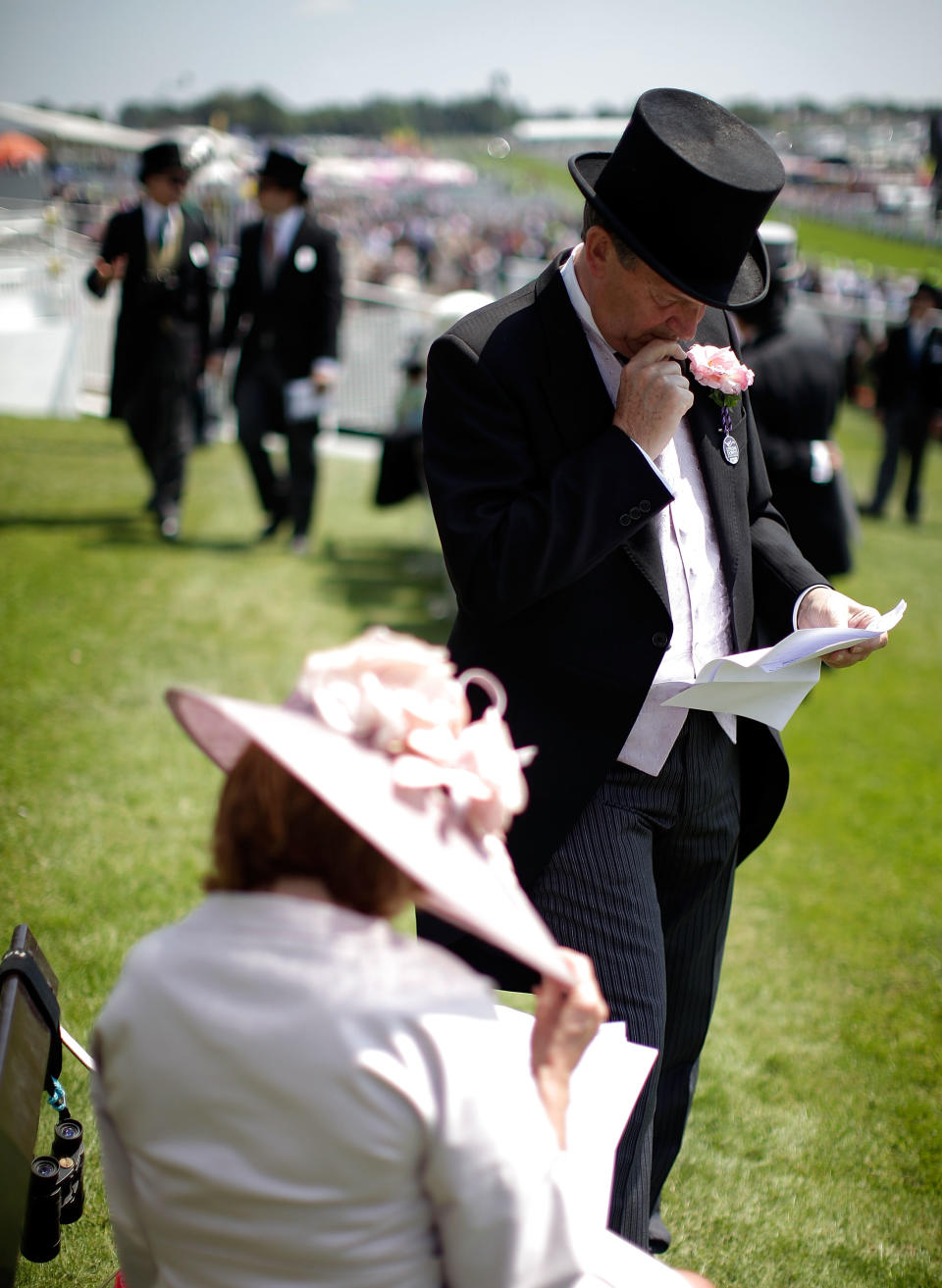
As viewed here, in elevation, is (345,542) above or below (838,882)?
below

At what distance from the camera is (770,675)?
2125 mm

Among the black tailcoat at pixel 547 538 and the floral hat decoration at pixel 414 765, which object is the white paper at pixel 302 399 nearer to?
the black tailcoat at pixel 547 538

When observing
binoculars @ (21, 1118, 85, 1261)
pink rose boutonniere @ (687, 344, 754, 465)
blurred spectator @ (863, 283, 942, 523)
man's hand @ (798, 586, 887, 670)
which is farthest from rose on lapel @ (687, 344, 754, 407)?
blurred spectator @ (863, 283, 942, 523)

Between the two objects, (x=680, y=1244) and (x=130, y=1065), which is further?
(x=680, y=1244)

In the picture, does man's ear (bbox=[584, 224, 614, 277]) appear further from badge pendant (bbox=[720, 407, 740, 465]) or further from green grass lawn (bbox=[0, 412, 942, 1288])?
green grass lawn (bbox=[0, 412, 942, 1288])

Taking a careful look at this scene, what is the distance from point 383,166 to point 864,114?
53.8m

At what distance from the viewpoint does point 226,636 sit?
611cm

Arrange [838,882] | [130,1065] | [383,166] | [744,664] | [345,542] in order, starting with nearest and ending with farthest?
1. [130,1065]
2. [744,664]
3. [838,882]
4. [345,542]
5. [383,166]

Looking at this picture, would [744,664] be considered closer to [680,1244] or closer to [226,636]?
[680,1244]

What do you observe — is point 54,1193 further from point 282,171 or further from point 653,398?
point 282,171

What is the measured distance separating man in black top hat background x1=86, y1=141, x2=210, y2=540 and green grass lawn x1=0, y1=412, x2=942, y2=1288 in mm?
610

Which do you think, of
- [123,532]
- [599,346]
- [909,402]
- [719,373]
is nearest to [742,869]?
[719,373]

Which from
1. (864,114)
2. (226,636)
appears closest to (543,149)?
(864,114)

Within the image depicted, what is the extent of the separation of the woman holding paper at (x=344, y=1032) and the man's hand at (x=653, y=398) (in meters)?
0.76
